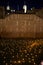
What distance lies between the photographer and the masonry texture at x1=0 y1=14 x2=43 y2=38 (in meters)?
3.86

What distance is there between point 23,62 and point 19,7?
625cm

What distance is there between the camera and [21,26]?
4039 mm

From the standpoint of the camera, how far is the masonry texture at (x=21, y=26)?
3.86 meters

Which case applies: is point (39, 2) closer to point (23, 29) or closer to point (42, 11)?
point (42, 11)

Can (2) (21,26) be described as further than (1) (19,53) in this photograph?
Yes

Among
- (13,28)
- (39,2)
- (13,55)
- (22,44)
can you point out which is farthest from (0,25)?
(39,2)

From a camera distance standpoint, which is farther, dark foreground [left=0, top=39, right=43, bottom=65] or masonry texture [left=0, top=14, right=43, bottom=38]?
masonry texture [left=0, top=14, right=43, bottom=38]

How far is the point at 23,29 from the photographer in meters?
4.00

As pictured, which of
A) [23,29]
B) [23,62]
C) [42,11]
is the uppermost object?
[42,11]

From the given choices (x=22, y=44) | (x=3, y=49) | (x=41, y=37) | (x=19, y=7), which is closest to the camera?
(x=3, y=49)

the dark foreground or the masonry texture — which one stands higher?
the masonry texture

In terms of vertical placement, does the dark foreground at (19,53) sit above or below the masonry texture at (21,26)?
below

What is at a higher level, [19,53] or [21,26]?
[21,26]

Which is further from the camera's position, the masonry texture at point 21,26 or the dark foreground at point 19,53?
the masonry texture at point 21,26
